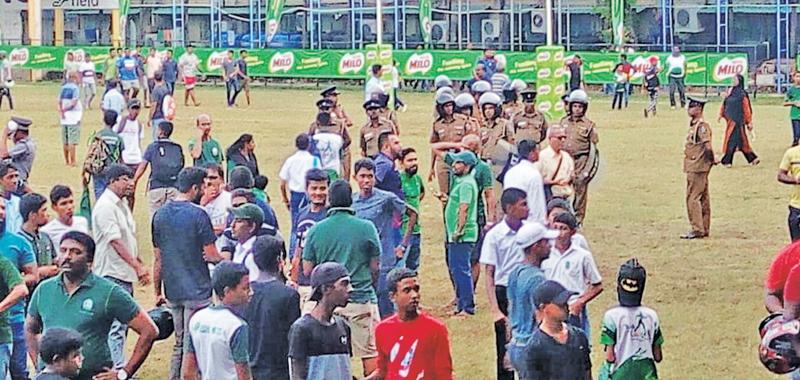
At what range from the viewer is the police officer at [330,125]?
56.6 feet

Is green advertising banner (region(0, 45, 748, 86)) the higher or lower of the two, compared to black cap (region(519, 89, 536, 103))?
higher

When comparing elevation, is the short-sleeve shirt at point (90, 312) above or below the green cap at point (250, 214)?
below

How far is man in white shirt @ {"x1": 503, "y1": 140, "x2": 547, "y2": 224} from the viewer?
13.9 metres

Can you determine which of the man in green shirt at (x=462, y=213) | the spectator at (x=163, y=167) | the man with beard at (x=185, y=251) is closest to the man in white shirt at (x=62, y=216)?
the man with beard at (x=185, y=251)

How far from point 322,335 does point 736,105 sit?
2003 cm

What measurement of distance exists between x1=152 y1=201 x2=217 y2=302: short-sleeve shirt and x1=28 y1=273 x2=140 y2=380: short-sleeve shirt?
2508 millimetres

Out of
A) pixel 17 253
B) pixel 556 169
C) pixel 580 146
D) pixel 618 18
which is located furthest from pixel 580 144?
pixel 618 18

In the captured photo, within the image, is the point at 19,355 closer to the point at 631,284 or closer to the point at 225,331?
the point at 225,331

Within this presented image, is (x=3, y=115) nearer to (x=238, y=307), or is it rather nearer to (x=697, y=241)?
(x=697, y=241)

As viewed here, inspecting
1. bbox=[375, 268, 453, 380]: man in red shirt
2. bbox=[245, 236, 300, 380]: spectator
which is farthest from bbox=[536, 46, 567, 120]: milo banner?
bbox=[375, 268, 453, 380]: man in red shirt

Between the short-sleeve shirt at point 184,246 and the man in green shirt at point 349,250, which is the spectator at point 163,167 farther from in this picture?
the man in green shirt at point 349,250

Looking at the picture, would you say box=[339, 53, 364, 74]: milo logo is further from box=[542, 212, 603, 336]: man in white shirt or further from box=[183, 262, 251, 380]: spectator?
box=[183, 262, 251, 380]: spectator

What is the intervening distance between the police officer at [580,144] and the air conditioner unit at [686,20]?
3865cm

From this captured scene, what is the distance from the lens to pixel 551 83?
3425 cm
